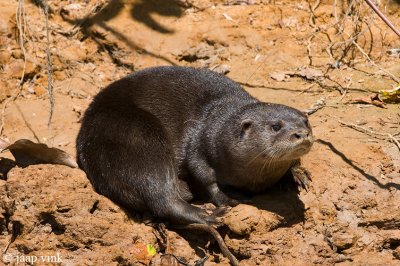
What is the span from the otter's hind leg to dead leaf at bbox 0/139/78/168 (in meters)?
0.12

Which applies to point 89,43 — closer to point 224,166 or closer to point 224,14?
point 224,14

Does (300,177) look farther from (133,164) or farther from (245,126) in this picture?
(133,164)

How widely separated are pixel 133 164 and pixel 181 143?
61 cm

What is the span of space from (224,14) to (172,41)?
63cm

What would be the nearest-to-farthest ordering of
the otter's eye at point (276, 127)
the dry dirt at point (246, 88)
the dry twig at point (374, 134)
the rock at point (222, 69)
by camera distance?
the dry dirt at point (246, 88) < the otter's eye at point (276, 127) < the dry twig at point (374, 134) < the rock at point (222, 69)

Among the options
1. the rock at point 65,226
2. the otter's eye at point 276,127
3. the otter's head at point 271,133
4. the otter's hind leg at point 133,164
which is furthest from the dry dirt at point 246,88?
the otter's eye at point 276,127

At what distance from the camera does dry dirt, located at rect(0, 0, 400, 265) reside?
463 cm

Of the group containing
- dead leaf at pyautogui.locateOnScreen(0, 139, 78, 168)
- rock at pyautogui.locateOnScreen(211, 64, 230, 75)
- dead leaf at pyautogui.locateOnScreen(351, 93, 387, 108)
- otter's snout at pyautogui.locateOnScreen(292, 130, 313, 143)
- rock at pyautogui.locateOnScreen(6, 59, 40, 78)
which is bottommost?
rock at pyautogui.locateOnScreen(6, 59, 40, 78)

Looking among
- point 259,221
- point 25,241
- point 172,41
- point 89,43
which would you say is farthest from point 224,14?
point 25,241

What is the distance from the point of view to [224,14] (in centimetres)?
727

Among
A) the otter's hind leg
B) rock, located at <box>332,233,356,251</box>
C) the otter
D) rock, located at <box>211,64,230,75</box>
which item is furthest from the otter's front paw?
rock, located at <box>211,64,230,75</box>

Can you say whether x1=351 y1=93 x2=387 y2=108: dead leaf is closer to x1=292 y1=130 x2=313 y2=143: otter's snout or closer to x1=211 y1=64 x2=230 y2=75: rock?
x1=211 y1=64 x2=230 y2=75: rock

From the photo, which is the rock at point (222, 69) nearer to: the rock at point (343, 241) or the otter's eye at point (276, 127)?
the otter's eye at point (276, 127)

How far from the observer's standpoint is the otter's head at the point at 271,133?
4531 mm
